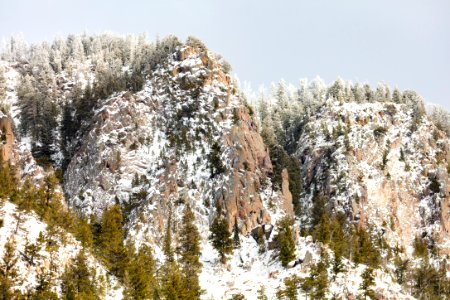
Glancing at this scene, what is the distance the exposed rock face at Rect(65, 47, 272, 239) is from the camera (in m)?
132

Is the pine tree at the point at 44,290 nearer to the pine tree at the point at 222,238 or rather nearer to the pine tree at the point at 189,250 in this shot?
the pine tree at the point at 189,250

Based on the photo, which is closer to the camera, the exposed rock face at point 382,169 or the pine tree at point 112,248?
the pine tree at point 112,248

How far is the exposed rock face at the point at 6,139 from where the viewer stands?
4930 inches

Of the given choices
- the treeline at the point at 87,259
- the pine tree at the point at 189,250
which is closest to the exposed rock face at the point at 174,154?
the pine tree at the point at 189,250

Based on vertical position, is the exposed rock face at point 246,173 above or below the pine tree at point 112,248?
above

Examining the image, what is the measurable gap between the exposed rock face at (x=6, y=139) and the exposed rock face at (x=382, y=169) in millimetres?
97547

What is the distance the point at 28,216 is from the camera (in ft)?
271

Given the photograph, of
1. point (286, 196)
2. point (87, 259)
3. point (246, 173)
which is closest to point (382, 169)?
point (286, 196)

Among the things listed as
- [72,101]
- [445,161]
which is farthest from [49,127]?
[445,161]

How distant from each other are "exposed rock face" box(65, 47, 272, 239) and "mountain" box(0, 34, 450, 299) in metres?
0.41

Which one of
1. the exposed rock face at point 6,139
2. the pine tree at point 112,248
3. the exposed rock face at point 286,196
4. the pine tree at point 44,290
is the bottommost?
the pine tree at point 44,290

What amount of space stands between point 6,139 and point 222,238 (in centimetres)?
6386

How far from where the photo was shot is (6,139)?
423ft

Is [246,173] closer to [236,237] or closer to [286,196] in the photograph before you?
[286,196]
